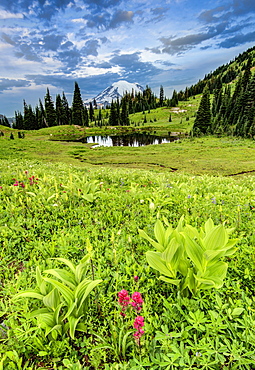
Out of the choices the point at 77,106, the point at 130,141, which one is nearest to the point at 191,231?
the point at 130,141

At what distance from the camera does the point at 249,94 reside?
181 feet

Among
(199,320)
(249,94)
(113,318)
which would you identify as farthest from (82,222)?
(249,94)

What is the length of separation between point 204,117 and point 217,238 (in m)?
69.2

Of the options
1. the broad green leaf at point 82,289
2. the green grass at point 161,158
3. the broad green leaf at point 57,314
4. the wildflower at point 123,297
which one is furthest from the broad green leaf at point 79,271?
the green grass at point 161,158

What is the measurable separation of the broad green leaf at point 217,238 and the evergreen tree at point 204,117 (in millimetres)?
66099

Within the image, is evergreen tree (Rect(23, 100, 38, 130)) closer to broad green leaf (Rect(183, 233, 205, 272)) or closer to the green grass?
the green grass

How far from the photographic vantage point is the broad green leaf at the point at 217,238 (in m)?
2.26

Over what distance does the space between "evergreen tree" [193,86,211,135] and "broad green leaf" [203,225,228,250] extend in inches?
2602

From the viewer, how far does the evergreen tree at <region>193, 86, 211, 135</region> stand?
60.7 metres

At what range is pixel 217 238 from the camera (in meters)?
2.29

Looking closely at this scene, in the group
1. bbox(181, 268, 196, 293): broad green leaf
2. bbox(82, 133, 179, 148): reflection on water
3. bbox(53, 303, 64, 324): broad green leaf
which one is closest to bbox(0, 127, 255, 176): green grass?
bbox(181, 268, 196, 293): broad green leaf

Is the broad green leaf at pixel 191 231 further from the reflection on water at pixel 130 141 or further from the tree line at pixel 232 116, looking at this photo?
the tree line at pixel 232 116

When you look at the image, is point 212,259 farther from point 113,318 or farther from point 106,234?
point 106,234

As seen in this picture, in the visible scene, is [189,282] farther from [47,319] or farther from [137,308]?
[47,319]
